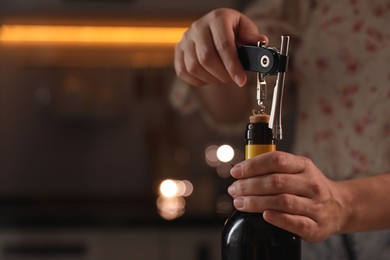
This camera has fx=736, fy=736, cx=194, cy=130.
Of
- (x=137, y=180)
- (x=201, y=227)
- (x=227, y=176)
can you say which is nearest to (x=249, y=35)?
(x=201, y=227)

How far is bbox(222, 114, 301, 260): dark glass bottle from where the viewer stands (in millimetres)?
677

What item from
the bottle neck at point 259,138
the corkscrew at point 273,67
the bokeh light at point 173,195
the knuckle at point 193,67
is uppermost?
the bokeh light at point 173,195

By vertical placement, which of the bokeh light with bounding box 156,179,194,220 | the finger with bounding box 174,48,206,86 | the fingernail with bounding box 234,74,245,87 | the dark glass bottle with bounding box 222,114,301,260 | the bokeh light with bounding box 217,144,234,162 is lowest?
the dark glass bottle with bounding box 222,114,301,260

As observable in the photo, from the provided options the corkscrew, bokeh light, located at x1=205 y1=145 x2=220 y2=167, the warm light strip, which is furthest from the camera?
the warm light strip

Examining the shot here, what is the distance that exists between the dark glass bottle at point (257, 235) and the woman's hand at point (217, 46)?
95 mm

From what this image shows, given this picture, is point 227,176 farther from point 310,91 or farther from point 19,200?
point 310,91

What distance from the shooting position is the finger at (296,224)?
676 mm

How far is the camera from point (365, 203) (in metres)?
0.84

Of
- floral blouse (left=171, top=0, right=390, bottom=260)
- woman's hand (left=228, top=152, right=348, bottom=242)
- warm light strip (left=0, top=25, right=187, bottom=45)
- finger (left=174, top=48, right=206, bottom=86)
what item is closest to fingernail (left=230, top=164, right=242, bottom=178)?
woman's hand (left=228, top=152, right=348, bottom=242)

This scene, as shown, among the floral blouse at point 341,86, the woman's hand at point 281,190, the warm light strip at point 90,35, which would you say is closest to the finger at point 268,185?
the woman's hand at point 281,190

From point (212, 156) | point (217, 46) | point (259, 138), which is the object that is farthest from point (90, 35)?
point (259, 138)

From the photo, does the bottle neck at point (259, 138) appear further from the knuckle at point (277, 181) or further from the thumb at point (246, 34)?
the thumb at point (246, 34)

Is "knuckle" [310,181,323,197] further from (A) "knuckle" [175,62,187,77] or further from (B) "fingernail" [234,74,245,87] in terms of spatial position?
(A) "knuckle" [175,62,187,77]

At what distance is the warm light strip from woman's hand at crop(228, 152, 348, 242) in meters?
2.42
